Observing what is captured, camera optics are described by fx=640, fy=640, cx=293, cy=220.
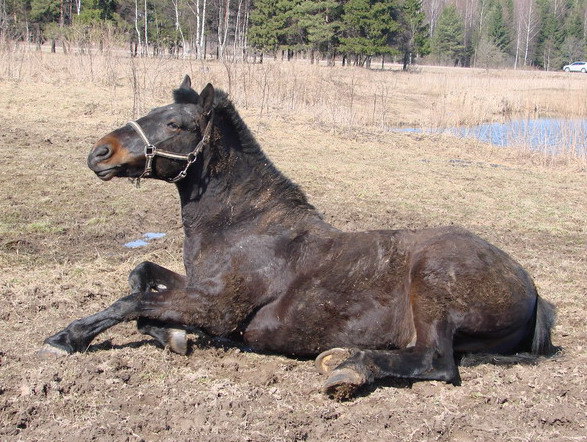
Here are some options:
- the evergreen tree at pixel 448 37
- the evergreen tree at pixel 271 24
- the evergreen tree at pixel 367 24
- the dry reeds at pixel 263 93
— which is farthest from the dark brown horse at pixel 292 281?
the evergreen tree at pixel 448 37

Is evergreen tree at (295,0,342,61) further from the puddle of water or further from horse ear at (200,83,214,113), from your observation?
horse ear at (200,83,214,113)

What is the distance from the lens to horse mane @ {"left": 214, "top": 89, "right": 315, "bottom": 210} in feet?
16.6

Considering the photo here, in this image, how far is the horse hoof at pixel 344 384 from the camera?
13.5 ft

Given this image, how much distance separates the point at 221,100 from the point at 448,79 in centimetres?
3918

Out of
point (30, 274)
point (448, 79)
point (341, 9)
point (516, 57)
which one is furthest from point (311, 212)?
point (516, 57)

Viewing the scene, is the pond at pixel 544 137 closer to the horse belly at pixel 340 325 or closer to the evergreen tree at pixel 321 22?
the horse belly at pixel 340 325

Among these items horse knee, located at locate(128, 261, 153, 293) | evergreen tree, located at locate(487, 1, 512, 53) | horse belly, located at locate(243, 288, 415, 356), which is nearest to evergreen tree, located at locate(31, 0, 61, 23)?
horse knee, located at locate(128, 261, 153, 293)

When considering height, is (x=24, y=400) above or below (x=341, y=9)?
below

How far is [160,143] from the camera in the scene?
4805 millimetres

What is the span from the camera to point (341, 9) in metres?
61.1

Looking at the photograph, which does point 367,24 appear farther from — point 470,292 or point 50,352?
point 50,352

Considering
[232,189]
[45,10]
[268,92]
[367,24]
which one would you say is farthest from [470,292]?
[367,24]

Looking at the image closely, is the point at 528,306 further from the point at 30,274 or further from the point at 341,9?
the point at 341,9

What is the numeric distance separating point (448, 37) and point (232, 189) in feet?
314
